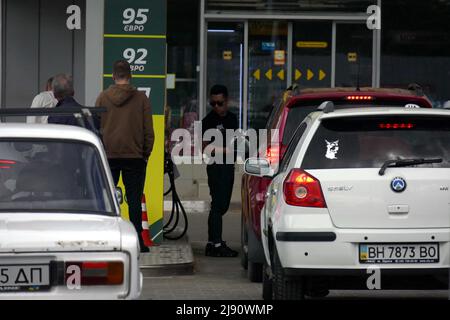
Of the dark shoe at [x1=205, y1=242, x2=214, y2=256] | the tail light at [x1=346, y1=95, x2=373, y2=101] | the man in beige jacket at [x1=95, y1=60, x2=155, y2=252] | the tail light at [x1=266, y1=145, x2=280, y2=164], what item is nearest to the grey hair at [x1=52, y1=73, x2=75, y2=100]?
the man in beige jacket at [x1=95, y1=60, x2=155, y2=252]

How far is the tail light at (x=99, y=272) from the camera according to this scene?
681 cm

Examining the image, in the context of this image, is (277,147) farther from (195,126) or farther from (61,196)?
(195,126)

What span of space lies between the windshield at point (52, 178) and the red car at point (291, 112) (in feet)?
10.2

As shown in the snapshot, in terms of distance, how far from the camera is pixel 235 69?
2141 centimetres

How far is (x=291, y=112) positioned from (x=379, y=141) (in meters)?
2.32

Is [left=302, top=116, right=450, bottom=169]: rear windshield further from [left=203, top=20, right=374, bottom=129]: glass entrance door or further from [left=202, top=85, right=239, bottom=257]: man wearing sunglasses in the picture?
[left=203, top=20, right=374, bottom=129]: glass entrance door

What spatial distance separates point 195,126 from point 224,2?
2362 millimetres

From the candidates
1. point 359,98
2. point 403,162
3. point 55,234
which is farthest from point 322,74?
point 55,234

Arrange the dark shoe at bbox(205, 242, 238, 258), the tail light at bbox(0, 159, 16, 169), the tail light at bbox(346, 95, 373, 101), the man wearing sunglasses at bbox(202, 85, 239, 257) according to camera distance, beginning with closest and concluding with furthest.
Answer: the tail light at bbox(0, 159, 16, 169), the tail light at bbox(346, 95, 373, 101), the man wearing sunglasses at bbox(202, 85, 239, 257), the dark shoe at bbox(205, 242, 238, 258)

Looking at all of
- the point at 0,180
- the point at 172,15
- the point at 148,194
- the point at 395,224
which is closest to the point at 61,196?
the point at 0,180

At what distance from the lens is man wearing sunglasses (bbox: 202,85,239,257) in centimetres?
1379

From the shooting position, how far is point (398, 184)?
8242mm

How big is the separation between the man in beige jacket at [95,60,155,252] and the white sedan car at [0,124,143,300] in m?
4.27

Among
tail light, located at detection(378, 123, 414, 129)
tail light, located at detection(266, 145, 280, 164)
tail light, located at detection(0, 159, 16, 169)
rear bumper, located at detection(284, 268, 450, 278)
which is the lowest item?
rear bumper, located at detection(284, 268, 450, 278)
